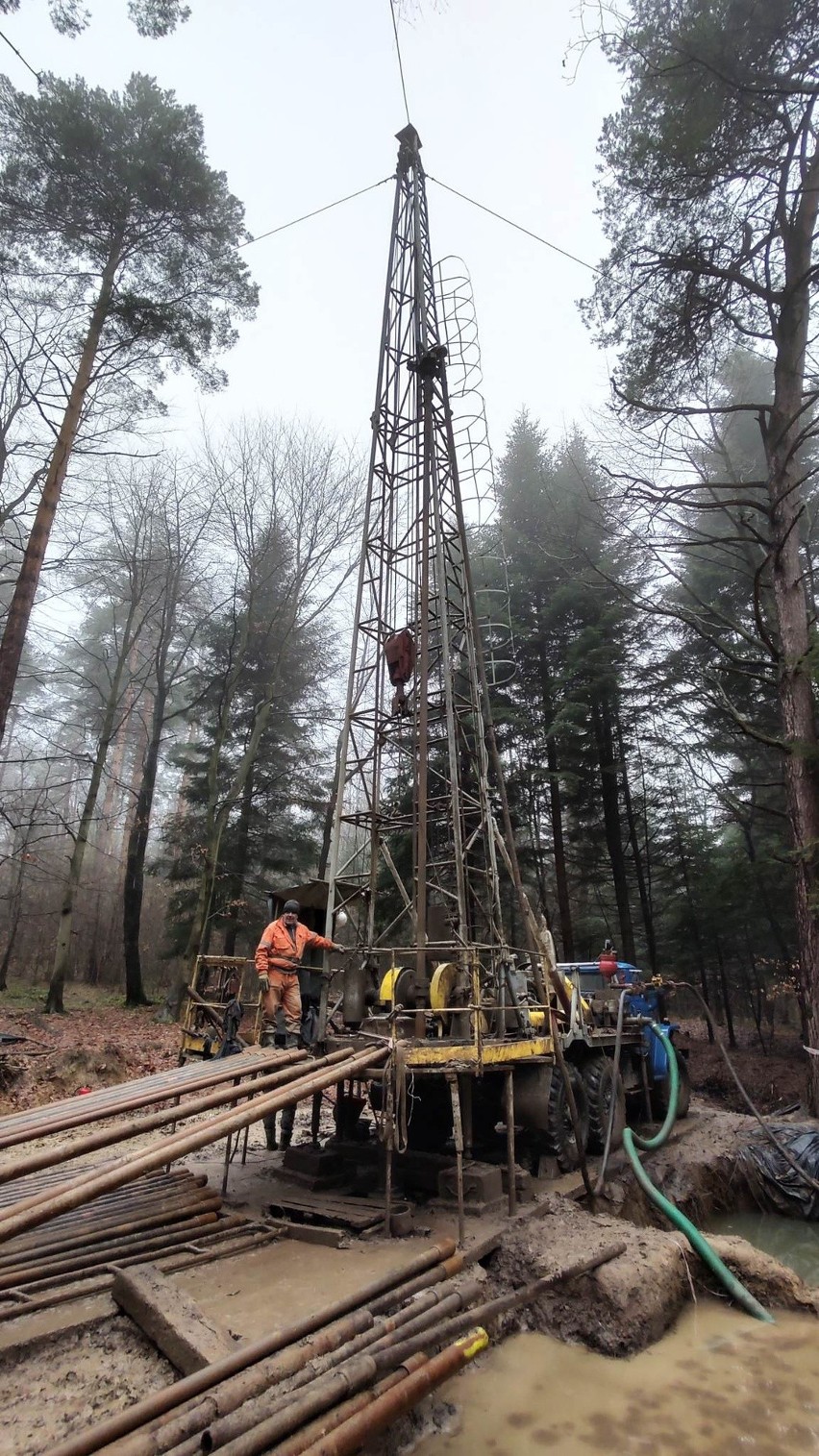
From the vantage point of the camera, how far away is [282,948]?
809cm

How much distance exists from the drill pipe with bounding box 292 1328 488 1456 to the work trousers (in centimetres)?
413

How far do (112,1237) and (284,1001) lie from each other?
2.82 metres

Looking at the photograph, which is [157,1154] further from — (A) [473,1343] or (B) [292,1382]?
(A) [473,1343]

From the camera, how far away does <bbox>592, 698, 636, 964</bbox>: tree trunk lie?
1781 centimetres

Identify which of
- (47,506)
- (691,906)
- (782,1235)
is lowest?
(782,1235)

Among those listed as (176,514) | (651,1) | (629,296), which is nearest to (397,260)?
(629,296)

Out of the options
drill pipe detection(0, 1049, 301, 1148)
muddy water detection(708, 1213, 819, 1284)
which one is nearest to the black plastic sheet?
muddy water detection(708, 1213, 819, 1284)

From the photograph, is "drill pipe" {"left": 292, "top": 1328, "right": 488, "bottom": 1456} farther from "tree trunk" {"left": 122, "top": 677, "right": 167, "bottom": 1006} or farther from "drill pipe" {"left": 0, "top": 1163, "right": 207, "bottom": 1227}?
"tree trunk" {"left": 122, "top": 677, "right": 167, "bottom": 1006}

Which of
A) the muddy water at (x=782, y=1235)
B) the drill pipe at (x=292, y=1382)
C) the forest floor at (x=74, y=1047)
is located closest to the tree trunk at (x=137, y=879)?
the forest floor at (x=74, y=1047)

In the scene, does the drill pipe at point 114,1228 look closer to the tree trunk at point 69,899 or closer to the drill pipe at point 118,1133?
the drill pipe at point 118,1133

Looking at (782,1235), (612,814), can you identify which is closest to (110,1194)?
(782,1235)

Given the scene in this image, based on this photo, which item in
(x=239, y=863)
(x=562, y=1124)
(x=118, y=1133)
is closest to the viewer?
(x=118, y=1133)

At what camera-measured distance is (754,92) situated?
8.99 metres

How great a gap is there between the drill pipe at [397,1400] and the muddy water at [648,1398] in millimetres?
331
